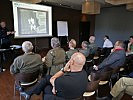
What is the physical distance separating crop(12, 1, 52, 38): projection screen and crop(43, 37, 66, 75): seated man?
513 cm

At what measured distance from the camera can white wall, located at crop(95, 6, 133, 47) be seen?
10.6 meters

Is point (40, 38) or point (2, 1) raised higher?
point (2, 1)

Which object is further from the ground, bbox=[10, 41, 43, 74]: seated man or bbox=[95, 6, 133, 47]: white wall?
bbox=[95, 6, 133, 47]: white wall

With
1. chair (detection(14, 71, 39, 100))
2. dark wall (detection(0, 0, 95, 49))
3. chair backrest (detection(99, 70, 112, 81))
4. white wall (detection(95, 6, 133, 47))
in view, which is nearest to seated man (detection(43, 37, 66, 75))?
chair (detection(14, 71, 39, 100))

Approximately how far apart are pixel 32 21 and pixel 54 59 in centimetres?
582

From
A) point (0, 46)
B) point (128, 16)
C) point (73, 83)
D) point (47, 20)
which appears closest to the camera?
point (73, 83)

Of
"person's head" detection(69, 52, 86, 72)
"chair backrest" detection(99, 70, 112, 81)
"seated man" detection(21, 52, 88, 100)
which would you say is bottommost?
"chair backrest" detection(99, 70, 112, 81)

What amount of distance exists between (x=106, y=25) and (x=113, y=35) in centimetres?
96

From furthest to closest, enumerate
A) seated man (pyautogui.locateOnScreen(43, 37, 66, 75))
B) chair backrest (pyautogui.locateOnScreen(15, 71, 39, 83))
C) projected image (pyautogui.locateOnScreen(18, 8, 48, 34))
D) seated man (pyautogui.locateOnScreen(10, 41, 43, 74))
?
A: projected image (pyautogui.locateOnScreen(18, 8, 48, 34)) → seated man (pyautogui.locateOnScreen(43, 37, 66, 75)) → seated man (pyautogui.locateOnScreen(10, 41, 43, 74)) → chair backrest (pyautogui.locateOnScreen(15, 71, 39, 83))

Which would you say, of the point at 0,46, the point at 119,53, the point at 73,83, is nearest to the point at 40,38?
the point at 0,46

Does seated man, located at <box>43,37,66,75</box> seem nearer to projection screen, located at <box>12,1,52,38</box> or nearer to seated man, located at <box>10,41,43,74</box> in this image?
seated man, located at <box>10,41,43,74</box>

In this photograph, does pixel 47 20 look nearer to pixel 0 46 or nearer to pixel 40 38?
pixel 40 38

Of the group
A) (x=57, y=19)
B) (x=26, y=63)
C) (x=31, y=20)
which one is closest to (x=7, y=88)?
(x=26, y=63)

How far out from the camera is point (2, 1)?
24.4 ft
